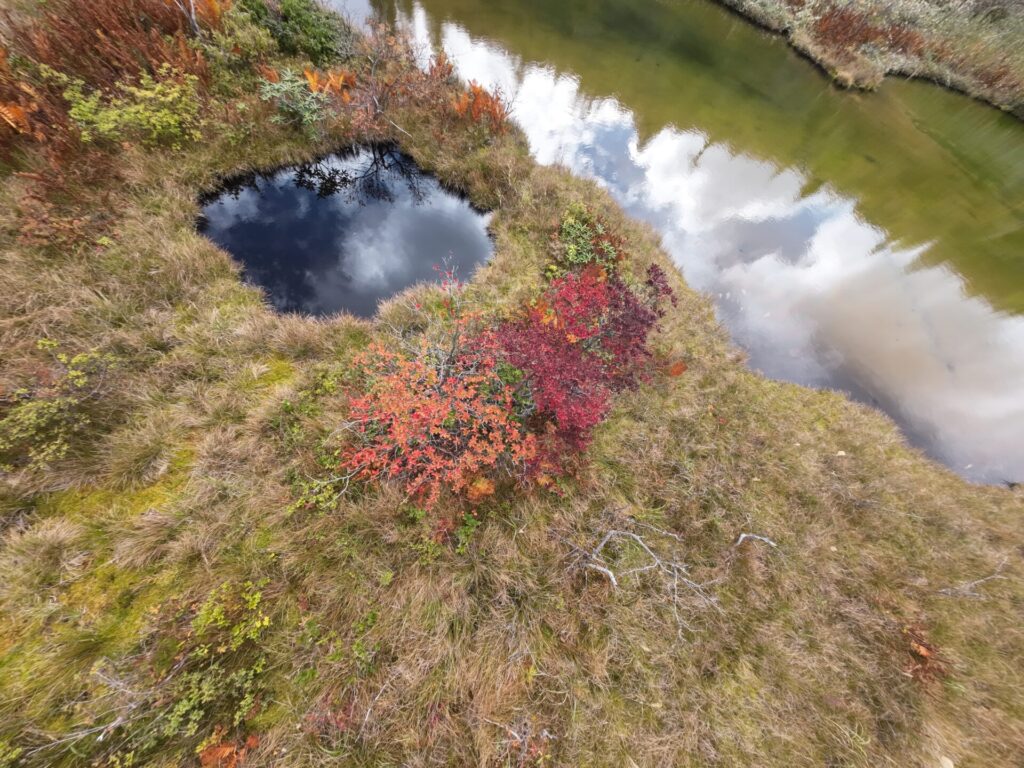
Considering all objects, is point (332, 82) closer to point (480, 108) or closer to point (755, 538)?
point (480, 108)

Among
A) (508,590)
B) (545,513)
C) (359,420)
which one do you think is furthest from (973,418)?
(359,420)

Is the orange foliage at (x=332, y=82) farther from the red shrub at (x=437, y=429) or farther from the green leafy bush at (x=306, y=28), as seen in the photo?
the red shrub at (x=437, y=429)

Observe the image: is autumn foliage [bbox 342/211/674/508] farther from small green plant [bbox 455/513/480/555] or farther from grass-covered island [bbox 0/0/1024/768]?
small green plant [bbox 455/513/480/555]

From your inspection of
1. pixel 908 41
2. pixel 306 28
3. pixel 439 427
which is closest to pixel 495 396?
pixel 439 427

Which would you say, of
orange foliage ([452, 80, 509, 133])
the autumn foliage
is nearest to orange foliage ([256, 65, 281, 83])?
orange foliage ([452, 80, 509, 133])

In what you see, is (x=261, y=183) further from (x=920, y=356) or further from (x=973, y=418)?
(x=973, y=418)

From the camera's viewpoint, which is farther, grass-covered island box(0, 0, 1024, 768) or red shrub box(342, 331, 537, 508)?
red shrub box(342, 331, 537, 508)

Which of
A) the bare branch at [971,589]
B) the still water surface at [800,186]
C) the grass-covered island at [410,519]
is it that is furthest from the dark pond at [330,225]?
the bare branch at [971,589]
